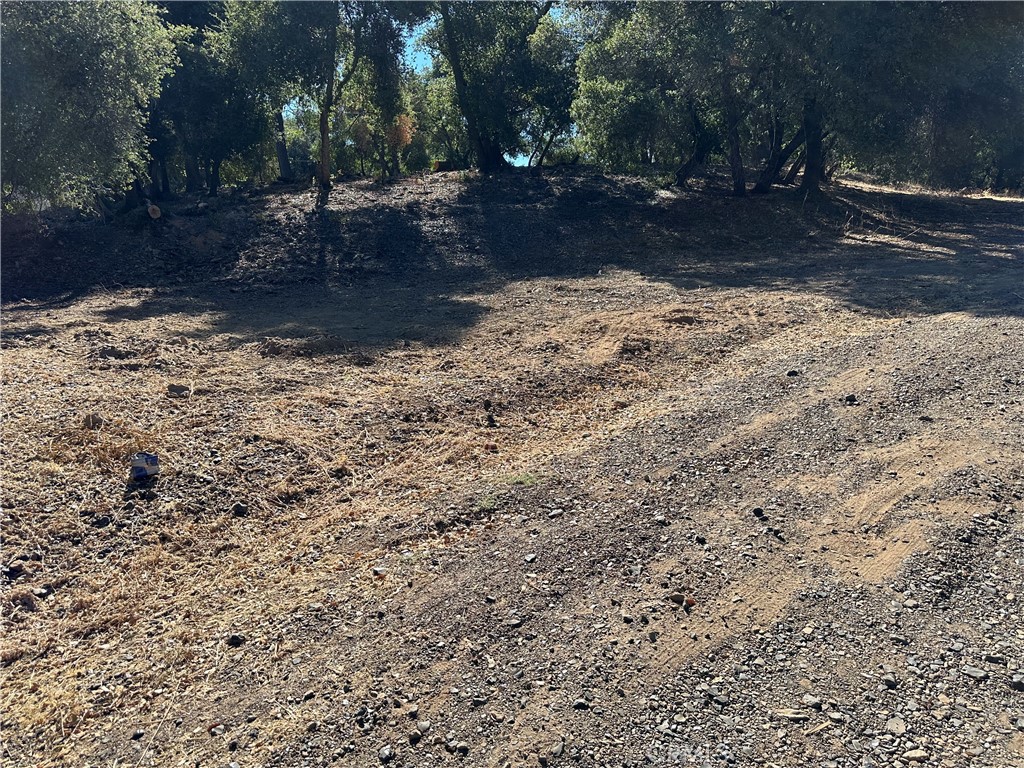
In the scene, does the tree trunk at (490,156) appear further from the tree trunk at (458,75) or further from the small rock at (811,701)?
the small rock at (811,701)

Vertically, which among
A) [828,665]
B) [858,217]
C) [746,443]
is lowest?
[828,665]

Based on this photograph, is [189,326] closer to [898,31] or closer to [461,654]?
[461,654]

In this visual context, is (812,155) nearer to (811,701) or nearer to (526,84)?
(526,84)

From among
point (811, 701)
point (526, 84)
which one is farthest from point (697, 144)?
point (811, 701)

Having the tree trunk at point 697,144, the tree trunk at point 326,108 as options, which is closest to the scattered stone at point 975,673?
the tree trunk at point 326,108

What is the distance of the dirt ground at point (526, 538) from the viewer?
275cm

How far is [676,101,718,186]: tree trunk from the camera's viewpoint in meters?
18.7

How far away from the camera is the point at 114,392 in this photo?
6371 millimetres

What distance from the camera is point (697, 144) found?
1906 centimetres

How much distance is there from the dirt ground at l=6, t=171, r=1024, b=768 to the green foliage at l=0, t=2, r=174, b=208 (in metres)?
2.82

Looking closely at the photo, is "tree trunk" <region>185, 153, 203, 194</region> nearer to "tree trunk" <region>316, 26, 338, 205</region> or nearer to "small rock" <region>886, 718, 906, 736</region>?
"tree trunk" <region>316, 26, 338, 205</region>

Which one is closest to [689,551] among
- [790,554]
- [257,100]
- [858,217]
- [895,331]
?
[790,554]

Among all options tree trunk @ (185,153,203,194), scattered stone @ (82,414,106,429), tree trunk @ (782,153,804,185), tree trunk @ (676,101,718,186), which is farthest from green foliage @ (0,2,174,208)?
tree trunk @ (782,153,804,185)

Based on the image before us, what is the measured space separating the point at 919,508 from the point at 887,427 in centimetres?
130
